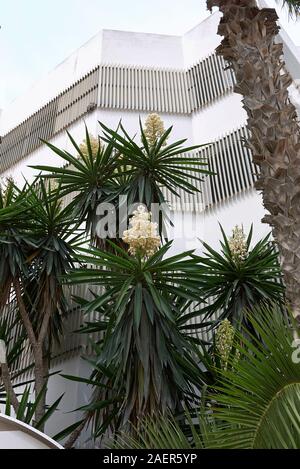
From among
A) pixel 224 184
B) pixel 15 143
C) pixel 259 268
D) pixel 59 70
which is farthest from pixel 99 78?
pixel 259 268

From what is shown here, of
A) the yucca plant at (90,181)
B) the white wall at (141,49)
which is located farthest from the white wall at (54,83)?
the yucca plant at (90,181)

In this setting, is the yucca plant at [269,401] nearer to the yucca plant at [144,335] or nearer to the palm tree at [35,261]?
the yucca plant at [144,335]

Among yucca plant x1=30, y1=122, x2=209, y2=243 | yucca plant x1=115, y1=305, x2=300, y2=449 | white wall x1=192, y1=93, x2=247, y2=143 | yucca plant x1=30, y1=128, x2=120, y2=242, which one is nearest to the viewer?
yucca plant x1=115, y1=305, x2=300, y2=449

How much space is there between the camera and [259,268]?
191 inches

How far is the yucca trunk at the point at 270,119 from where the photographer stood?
7.30 feet

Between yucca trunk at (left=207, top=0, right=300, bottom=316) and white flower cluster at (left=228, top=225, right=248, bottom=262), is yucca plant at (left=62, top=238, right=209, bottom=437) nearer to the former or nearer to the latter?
white flower cluster at (left=228, top=225, right=248, bottom=262)

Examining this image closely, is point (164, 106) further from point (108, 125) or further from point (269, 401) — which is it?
point (269, 401)

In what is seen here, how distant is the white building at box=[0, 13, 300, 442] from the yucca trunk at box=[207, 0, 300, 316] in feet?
14.5

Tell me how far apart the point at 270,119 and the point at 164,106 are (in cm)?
678

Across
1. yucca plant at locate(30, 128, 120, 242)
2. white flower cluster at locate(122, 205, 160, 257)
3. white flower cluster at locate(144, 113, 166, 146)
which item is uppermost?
white flower cluster at locate(144, 113, 166, 146)

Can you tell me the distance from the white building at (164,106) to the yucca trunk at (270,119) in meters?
4.42

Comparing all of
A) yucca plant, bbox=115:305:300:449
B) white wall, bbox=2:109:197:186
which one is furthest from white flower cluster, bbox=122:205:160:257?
white wall, bbox=2:109:197:186

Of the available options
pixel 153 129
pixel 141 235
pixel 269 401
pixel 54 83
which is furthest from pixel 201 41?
pixel 269 401

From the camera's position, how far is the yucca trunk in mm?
2227
